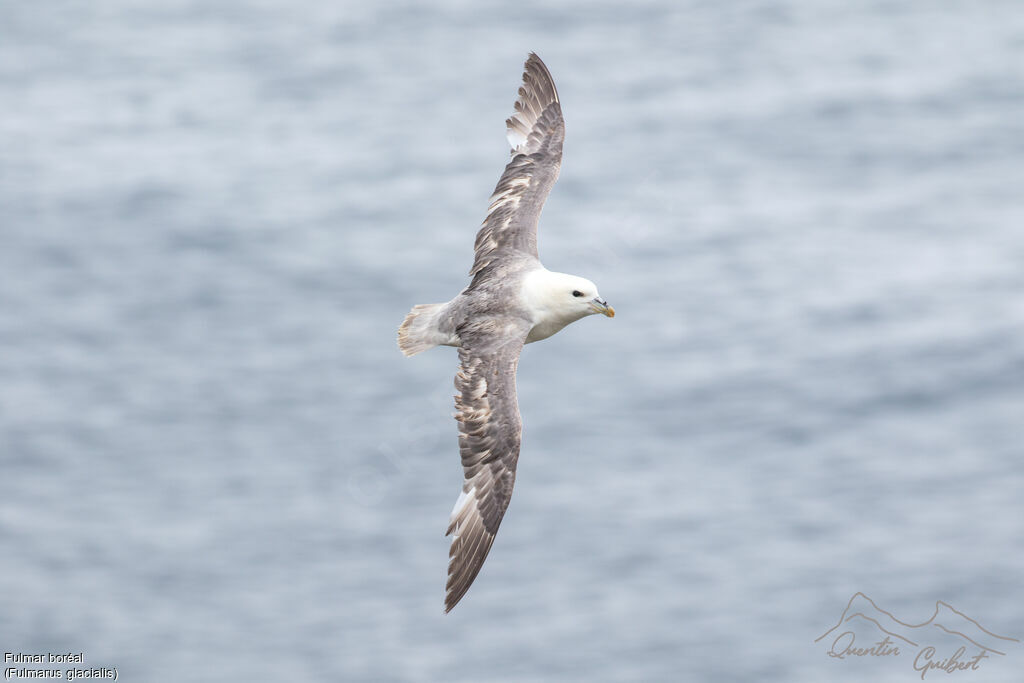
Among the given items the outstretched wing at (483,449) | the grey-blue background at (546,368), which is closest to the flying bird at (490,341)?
the outstretched wing at (483,449)

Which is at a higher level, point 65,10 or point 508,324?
point 65,10

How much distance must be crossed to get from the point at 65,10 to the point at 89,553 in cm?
1656

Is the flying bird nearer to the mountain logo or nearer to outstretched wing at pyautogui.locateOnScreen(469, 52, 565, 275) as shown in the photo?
outstretched wing at pyautogui.locateOnScreen(469, 52, 565, 275)

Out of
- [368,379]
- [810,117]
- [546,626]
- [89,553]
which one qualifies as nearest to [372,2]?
[810,117]

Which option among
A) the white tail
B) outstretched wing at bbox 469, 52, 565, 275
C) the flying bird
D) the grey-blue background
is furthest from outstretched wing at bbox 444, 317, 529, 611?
the grey-blue background

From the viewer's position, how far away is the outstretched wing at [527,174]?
14977 millimetres

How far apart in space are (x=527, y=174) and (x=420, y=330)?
220 centimetres

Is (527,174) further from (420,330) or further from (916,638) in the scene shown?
(916,638)

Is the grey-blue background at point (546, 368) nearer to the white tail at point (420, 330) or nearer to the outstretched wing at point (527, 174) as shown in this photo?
the outstretched wing at point (527, 174)

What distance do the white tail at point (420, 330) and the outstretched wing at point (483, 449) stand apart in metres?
0.90

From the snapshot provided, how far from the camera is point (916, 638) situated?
2436 centimetres

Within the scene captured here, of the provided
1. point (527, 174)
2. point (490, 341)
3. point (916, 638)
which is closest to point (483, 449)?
point (490, 341)

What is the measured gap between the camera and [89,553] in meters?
26.8

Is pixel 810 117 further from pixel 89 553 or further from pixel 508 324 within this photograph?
pixel 508 324
